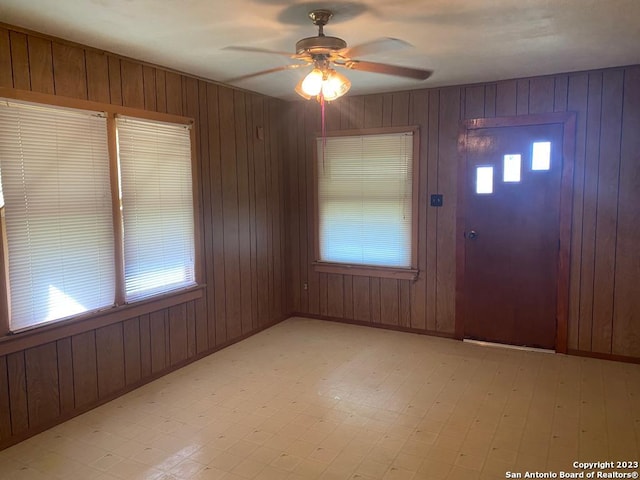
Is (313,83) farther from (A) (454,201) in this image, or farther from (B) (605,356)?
(B) (605,356)

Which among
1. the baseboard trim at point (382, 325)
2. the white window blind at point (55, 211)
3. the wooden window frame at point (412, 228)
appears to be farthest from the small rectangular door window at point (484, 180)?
the white window blind at point (55, 211)

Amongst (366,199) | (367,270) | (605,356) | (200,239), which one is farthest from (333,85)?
(605,356)

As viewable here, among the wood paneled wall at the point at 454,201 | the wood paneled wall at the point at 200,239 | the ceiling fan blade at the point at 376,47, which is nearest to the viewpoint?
the wood paneled wall at the point at 200,239

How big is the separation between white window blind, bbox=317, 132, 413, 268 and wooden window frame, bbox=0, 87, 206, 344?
1.50 meters

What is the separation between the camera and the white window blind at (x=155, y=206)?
3.32m

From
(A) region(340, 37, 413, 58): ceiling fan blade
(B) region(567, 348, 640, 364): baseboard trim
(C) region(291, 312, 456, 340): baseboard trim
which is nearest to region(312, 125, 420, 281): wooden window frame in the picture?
(C) region(291, 312, 456, 340): baseboard trim

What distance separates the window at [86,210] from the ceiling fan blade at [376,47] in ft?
4.82

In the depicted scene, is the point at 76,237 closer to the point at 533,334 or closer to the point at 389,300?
the point at 389,300

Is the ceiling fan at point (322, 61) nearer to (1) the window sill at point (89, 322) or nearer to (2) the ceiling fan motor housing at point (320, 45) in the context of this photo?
(2) the ceiling fan motor housing at point (320, 45)

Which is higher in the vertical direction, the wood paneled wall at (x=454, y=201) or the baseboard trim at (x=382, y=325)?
the wood paneled wall at (x=454, y=201)

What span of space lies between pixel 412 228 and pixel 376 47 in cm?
193

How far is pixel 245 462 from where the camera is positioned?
2508 millimetres

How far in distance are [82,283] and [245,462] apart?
1539 mm

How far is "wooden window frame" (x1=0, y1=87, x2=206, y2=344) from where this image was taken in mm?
2629
